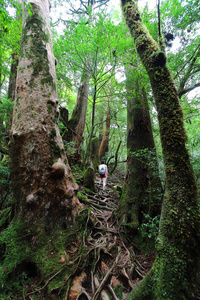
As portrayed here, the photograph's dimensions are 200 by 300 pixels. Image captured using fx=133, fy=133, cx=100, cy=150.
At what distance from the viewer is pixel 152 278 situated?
1462mm

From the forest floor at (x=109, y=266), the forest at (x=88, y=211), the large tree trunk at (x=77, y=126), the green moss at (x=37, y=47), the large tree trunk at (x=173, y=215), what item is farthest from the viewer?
the large tree trunk at (x=77, y=126)

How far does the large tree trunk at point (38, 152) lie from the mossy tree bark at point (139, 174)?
5.50ft

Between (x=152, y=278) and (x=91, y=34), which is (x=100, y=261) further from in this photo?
(x=91, y=34)

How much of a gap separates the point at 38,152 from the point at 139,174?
2763 millimetres

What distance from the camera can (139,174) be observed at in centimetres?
384

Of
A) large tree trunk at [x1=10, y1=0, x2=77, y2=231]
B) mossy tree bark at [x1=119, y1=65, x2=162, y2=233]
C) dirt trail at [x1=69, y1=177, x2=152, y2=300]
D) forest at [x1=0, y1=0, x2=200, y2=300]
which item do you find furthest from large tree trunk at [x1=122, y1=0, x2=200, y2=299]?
large tree trunk at [x1=10, y1=0, x2=77, y2=231]

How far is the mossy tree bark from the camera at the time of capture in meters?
3.30

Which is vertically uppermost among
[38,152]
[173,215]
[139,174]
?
[38,152]

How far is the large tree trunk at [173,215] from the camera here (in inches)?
50.0

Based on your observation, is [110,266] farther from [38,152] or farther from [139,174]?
[38,152]

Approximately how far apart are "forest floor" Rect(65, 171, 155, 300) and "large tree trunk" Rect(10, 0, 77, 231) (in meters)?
0.82

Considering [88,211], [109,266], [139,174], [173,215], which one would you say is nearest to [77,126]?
[139,174]

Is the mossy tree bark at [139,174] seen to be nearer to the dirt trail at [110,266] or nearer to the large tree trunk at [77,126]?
the dirt trail at [110,266]

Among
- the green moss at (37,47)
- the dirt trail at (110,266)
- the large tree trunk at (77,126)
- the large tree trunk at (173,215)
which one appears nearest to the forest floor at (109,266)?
the dirt trail at (110,266)
